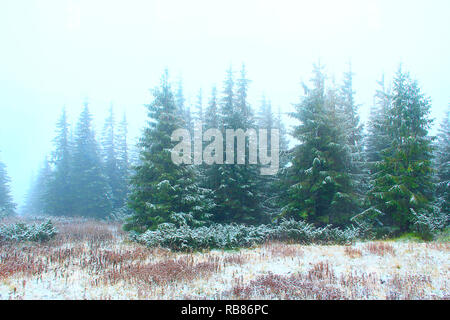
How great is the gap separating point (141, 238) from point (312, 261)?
8746 mm

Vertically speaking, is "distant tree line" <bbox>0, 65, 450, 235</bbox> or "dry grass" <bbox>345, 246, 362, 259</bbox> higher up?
"distant tree line" <bbox>0, 65, 450, 235</bbox>

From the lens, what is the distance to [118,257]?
10.7 meters

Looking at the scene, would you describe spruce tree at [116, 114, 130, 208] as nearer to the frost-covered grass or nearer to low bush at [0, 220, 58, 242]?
low bush at [0, 220, 58, 242]

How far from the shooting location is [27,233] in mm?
13992

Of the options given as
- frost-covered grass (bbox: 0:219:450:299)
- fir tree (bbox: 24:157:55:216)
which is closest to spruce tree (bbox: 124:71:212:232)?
frost-covered grass (bbox: 0:219:450:299)

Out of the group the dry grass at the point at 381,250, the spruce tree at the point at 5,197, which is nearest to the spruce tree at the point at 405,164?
the dry grass at the point at 381,250

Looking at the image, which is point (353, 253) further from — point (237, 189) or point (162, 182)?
point (162, 182)

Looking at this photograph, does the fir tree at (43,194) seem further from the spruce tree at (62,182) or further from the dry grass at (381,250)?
the dry grass at (381,250)

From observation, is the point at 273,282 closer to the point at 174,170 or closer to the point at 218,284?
the point at 218,284

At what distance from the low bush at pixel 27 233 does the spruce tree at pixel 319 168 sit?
48.2 ft

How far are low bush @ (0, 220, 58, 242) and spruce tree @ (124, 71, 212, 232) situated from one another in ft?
14.1

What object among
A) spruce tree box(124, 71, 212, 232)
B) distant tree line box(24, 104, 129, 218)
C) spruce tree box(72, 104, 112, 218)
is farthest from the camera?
distant tree line box(24, 104, 129, 218)

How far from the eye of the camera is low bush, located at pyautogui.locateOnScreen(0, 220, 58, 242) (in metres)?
13.6
